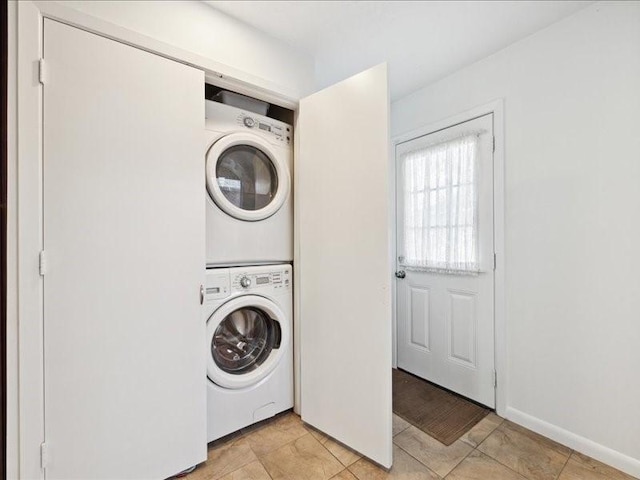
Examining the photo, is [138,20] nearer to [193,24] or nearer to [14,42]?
[193,24]

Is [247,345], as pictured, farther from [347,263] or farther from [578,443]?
[578,443]

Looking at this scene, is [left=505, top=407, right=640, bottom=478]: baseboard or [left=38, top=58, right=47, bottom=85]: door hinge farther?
[left=505, top=407, right=640, bottom=478]: baseboard

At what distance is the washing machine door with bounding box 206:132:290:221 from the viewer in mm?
1596

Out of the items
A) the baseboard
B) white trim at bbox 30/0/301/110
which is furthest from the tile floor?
white trim at bbox 30/0/301/110

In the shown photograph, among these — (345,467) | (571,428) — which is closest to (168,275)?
(345,467)

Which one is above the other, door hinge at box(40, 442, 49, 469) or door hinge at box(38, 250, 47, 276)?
door hinge at box(38, 250, 47, 276)

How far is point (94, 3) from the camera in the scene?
1206 millimetres

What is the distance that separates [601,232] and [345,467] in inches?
68.7

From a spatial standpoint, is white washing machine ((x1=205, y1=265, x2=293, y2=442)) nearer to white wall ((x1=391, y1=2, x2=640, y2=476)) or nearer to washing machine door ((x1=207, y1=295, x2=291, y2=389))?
washing machine door ((x1=207, y1=295, x2=291, y2=389))

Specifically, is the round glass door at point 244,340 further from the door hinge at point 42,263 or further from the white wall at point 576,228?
the white wall at point 576,228

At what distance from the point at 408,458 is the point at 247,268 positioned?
1.32 m

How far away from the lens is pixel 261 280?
A: 177 centimetres

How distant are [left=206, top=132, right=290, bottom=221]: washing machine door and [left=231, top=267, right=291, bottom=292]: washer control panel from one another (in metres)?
0.32

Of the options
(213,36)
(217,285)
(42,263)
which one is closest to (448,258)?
(217,285)
